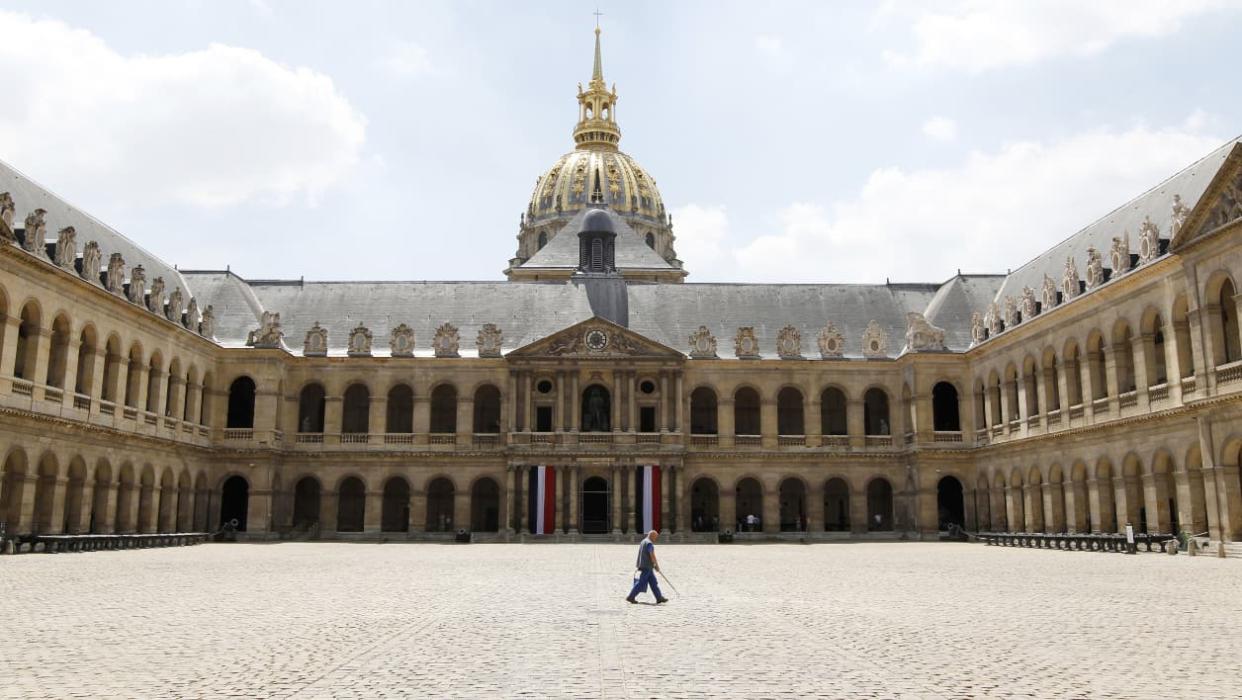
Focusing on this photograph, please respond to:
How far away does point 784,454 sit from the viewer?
61.6 m

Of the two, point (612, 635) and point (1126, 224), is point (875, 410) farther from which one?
point (612, 635)

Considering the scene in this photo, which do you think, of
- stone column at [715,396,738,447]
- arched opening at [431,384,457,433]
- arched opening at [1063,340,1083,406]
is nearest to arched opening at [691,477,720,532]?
stone column at [715,396,738,447]

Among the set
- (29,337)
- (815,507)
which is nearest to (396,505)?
(815,507)

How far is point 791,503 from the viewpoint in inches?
2539

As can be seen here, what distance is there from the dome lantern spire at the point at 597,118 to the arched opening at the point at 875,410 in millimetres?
65842

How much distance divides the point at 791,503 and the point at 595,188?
55100 mm

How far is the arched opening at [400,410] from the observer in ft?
208

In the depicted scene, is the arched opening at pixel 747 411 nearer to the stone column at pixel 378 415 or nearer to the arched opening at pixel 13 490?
the stone column at pixel 378 415

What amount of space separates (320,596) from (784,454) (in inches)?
1693

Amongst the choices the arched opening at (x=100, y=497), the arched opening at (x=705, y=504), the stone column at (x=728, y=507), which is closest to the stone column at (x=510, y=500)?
the arched opening at (x=705, y=504)

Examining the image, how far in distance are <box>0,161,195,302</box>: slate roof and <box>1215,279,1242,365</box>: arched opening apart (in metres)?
44.9

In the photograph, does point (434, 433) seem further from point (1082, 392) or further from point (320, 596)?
point (320, 596)

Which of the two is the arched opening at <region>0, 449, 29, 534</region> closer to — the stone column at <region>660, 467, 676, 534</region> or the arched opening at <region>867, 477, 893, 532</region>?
the stone column at <region>660, 467, 676, 534</region>

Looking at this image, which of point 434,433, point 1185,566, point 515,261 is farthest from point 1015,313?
point 515,261
